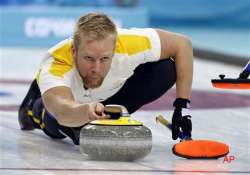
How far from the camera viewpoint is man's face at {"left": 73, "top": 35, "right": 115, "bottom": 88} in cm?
381

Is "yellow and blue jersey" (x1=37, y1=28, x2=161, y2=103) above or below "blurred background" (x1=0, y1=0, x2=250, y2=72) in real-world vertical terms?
above

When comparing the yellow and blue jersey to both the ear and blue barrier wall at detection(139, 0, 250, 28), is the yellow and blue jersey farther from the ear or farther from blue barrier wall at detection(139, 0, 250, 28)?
blue barrier wall at detection(139, 0, 250, 28)

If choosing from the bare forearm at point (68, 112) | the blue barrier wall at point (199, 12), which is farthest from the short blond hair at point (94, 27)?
the blue barrier wall at point (199, 12)

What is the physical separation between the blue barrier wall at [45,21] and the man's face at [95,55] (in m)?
6.56

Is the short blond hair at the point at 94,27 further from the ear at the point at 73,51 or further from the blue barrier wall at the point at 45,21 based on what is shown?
the blue barrier wall at the point at 45,21

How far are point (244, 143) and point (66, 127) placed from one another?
854mm

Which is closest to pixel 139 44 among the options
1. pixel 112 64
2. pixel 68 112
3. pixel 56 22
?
pixel 112 64

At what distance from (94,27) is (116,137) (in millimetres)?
450

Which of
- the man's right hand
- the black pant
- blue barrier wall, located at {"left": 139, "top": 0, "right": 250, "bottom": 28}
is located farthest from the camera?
blue barrier wall, located at {"left": 139, "top": 0, "right": 250, "bottom": 28}

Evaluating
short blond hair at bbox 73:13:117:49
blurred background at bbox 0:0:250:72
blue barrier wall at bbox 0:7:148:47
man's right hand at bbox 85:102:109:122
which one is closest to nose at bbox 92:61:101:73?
short blond hair at bbox 73:13:117:49

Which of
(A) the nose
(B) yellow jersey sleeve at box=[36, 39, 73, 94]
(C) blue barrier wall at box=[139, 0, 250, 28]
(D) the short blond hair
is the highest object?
(D) the short blond hair

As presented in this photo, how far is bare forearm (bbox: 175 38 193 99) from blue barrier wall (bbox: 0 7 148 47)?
614 cm

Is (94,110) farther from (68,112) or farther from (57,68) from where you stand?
(57,68)

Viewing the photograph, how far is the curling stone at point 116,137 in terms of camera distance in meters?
3.78
